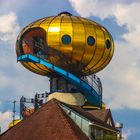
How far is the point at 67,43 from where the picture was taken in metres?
72.8

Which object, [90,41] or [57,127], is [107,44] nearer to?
[90,41]

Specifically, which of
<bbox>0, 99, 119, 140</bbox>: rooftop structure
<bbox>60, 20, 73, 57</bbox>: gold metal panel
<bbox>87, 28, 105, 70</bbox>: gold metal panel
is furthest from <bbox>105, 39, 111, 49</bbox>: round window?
<bbox>0, 99, 119, 140</bbox>: rooftop structure

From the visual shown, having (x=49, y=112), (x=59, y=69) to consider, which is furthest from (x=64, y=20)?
(x=49, y=112)

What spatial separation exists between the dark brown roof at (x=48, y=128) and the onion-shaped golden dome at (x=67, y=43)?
80.9 ft

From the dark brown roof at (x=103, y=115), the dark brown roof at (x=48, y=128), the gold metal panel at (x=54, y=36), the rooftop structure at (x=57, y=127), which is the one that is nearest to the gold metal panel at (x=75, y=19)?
the gold metal panel at (x=54, y=36)

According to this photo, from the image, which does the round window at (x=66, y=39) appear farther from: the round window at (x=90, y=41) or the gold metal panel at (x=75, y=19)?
the gold metal panel at (x=75, y=19)

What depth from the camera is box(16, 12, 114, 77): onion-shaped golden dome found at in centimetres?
7281

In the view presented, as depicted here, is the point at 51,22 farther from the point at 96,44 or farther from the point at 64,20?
the point at 96,44

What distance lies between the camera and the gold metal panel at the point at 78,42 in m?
72.8

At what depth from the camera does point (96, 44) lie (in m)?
73.9

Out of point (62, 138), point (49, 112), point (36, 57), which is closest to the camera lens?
point (62, 138)

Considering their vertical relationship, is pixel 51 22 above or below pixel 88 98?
above

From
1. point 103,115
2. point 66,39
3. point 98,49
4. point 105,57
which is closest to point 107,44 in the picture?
point 105,57

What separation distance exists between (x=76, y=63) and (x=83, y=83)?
8.67ft
